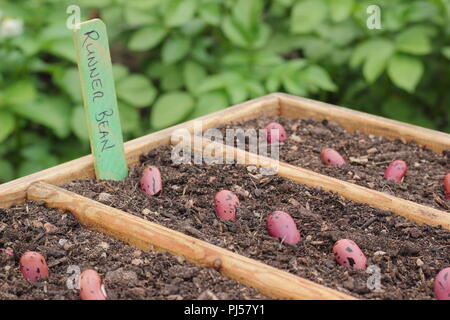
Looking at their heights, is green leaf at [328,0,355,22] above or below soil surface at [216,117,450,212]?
above

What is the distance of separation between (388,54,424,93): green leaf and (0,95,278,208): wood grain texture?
0.60m

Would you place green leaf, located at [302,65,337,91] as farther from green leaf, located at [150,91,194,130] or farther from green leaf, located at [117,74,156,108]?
green leaf, located at [117,74,156,108]

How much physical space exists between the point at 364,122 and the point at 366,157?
241mm

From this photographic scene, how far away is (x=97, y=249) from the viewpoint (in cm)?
173

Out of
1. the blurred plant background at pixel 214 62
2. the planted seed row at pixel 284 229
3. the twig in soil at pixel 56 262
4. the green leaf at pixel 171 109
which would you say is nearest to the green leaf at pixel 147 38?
the blurred plant background at pixel 214 62

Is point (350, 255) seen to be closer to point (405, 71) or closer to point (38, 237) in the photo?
point (38, 237)

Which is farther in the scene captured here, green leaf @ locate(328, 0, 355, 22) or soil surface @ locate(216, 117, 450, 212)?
green leaf @ locate(328, 0, 355, 22)

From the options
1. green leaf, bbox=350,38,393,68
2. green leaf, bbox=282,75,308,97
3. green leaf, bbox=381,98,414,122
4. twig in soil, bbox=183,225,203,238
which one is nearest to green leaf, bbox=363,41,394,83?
green leaf, bbox=350,38,393,68

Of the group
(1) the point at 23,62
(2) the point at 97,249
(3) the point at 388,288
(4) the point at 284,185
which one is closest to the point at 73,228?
(2) the point at 97,249

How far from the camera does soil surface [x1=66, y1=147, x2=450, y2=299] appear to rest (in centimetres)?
164

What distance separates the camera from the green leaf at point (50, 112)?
314 cm

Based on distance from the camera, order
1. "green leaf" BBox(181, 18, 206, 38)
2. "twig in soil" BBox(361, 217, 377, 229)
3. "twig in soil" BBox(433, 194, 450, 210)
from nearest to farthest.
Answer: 1. "twig in soil" BBox(361, 217, 377, 229)
2. "twig in soil" BBox(433, 194, 450, 210)
3. "green leaf" BBox(181, 18, 206, 38)

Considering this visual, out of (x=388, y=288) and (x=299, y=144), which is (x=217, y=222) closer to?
(x=388, y=288)

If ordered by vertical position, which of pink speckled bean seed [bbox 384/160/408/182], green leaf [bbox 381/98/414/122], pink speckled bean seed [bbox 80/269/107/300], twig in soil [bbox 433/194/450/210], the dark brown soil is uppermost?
pink speckled bean seed [bbox 80/269/107/300]
